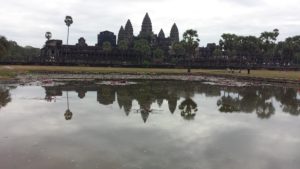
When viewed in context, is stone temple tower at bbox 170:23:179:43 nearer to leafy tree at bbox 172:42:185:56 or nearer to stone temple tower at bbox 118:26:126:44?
stone temple tower at bbox 118:26:126:44

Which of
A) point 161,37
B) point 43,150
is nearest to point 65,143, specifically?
point 43,150

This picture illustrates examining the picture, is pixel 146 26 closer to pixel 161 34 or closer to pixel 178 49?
pixel 161 34

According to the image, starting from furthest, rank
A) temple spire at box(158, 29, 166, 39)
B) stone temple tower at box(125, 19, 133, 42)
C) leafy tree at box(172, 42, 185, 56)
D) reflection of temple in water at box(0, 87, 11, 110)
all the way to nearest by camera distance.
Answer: stone temple tower at box(125, 19, 133, 42) → temple spire at box(158, 29, 166, 39) → leafy tree at box(172, 42, 185, 56) → reflection of temple in water at box(0, 87, 11, 110)

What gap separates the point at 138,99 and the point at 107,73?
32.6 m

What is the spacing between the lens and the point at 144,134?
15.9 metres

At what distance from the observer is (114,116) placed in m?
20.4

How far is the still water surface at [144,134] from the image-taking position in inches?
468

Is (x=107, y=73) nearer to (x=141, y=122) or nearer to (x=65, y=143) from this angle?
(x=141, y=122)

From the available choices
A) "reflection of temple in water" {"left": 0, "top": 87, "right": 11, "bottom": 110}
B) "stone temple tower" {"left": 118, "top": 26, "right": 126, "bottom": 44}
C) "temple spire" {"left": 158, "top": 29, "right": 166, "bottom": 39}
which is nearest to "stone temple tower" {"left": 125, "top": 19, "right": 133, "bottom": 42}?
"stone temple tower" {"left": 118, "top": 26, "right": 126, "bottom": 44}

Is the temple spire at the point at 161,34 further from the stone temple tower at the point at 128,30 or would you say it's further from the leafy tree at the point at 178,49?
the leafy tree at the point at 178,49

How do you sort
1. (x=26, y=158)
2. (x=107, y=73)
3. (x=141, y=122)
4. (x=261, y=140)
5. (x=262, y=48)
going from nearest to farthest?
(x=26, y=158)
(x=261, y=140)
(x=141, y=122)
(x=107, y=73)
(x=262, y=48)

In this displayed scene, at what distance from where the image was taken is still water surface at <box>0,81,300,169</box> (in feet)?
39.0

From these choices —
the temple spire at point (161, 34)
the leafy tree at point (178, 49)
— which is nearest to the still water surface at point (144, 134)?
the leafy tree at point (178, 49)

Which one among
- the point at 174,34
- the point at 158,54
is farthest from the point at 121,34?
the point at 158,54
